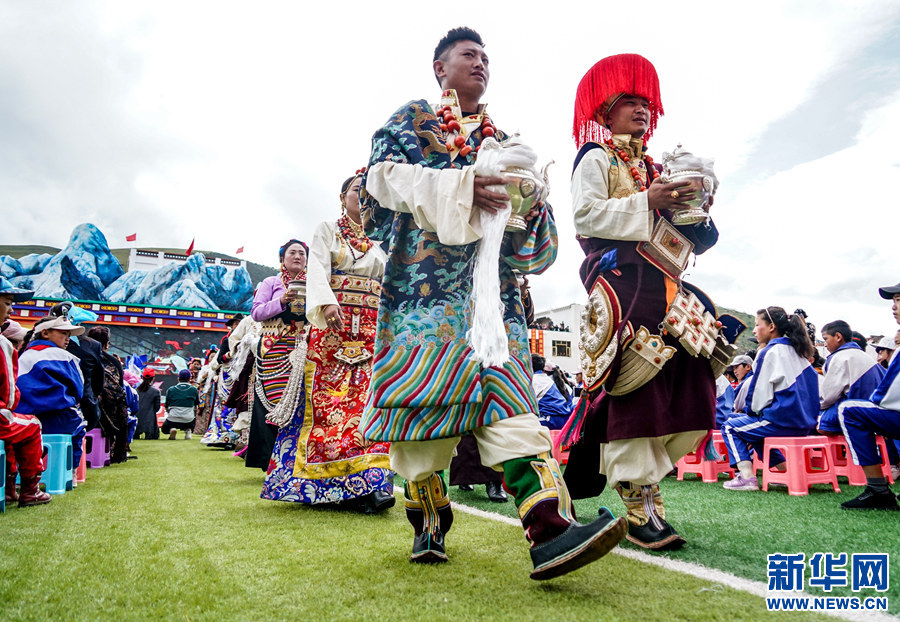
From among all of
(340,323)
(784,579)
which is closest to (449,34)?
(340,323)

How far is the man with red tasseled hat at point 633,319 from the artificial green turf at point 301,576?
0.40 meters

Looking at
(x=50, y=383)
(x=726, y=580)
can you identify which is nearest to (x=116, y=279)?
(x=50, y=383)

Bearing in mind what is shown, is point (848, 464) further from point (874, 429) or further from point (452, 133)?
point (452, 133)

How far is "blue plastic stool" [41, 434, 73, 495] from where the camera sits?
443 cm

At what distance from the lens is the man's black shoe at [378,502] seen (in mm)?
3561

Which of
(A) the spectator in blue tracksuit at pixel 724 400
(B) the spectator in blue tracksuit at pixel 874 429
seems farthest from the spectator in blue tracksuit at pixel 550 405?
(B) the spectator in blue tracksuit at pixel 874 429

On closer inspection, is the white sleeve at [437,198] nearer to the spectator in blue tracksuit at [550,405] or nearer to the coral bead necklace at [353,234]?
the coral bead necklace at [353,234]

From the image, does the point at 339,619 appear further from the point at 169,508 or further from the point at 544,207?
the point at 169,508

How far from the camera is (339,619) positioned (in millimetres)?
1562

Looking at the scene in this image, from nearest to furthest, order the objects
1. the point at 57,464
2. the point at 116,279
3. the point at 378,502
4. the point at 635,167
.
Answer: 1. the point at 635,167
2. the point at 378,502
3. the point at 57,464
4. the point at 116,279

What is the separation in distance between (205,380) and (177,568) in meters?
12.5

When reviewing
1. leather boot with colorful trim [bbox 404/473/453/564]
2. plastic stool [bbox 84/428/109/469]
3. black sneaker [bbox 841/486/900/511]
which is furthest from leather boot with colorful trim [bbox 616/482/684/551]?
plastic stool [bbox 84/428/109/469]

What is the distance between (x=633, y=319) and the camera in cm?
259

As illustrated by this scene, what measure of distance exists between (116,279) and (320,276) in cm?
4602
